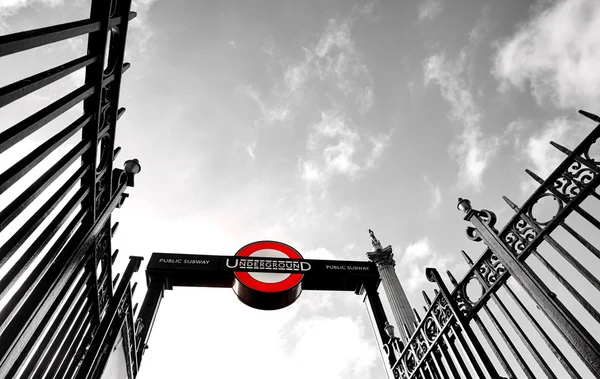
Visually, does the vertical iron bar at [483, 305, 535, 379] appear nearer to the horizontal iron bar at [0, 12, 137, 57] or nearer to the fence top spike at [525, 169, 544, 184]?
the fence top spike at [525, 169, 544, 184]

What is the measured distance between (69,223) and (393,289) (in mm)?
15604

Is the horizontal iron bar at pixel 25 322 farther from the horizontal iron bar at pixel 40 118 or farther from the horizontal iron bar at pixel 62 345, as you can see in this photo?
the horizontal iron bar at pixel 40 118

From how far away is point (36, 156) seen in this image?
3.03 m

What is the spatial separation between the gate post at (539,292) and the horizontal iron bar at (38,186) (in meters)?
5.08

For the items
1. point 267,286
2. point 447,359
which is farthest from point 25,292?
point 267,286

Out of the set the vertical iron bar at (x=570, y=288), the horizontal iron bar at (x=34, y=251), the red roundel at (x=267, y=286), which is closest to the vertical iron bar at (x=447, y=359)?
the vertical iron bar at (x=570, y=288)

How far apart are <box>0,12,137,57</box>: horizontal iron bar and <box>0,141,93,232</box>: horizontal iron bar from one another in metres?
1.23

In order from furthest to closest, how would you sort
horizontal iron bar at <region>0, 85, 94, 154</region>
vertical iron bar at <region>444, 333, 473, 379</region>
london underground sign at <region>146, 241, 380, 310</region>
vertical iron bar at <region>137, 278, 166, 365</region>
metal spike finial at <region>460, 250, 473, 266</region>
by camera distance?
london underground sign at <region>146, 241, 380, 310</region>, vertical iron bar at <region>137, 278, 166, 365</region>, metal spike finial at <region>460, 250, 473, 266</region>, vertical iron bar at <region>444, 333, 473, 379</region>, horizontal iron bar at <region>0, 85, 94, 154</region>

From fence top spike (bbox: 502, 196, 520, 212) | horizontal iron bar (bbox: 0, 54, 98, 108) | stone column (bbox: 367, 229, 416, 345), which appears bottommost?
→ fence top spike (bbox: 502, 196, 520, 212)

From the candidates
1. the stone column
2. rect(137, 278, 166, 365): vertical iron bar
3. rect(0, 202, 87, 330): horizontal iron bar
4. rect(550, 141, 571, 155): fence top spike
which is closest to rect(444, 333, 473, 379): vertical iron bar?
rect(550, 141, 571, 155): fence top spike

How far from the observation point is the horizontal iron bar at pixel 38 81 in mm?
2543

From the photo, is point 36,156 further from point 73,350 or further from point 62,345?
point 73,350

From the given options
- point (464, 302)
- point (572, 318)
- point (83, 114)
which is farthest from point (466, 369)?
point (83, 114)

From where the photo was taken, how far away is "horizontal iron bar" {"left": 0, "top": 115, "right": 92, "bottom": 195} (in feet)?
8.81
